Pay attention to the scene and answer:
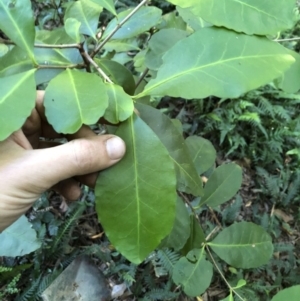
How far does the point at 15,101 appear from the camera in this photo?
26.8 inches

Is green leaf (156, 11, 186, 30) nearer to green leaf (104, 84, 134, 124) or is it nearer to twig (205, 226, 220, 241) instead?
green leaf (104, 84, 134, 124)

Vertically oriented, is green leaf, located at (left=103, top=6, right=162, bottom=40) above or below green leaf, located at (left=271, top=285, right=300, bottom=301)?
above

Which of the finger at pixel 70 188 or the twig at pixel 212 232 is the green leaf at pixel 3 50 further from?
the twig at pixel 212 232

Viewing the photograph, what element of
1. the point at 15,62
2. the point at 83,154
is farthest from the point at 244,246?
the point at 15,62

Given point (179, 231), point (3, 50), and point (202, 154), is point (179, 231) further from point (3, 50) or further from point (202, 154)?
point (3, 50)

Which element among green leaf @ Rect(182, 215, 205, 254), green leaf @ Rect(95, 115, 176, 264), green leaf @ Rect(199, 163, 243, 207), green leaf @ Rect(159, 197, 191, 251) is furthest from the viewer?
green leaf @ Rect(199, 163, 243, 207)

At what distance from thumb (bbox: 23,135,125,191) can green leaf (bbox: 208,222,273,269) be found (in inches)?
19.8

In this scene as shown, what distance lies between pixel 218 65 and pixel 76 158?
0.35 m

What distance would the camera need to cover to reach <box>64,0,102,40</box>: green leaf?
957 millimetres

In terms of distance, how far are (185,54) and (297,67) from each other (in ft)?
0.93

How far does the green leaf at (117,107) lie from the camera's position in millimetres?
729

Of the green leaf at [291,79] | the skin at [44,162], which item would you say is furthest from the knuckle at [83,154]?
the green leaf at [291,79]

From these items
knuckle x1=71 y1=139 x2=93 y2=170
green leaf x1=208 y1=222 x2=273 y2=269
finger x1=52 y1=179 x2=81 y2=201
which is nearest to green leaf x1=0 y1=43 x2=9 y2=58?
knuckle x1=71 y1=139 x2=93 y2=170

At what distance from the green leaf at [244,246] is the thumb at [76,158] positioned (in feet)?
1.65
